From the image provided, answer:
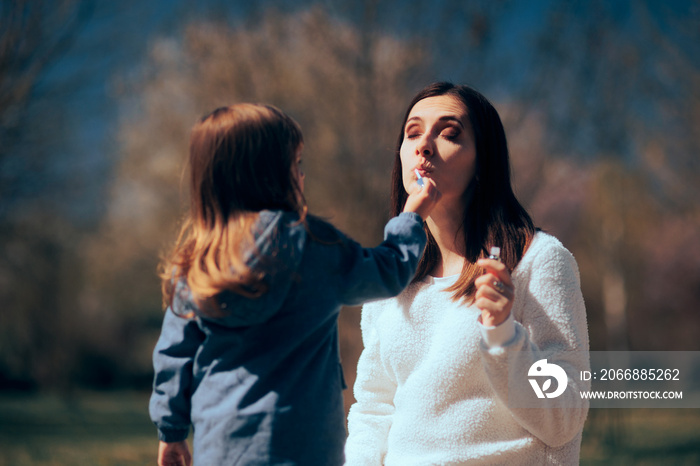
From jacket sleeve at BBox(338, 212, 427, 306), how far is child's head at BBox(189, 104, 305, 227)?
0.16 metres

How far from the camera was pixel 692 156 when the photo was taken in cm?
723

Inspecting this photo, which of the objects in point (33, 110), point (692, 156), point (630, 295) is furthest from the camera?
point (630, 295)

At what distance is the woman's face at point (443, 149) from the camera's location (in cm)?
173

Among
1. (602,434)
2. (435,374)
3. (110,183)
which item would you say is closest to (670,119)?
(602,434)

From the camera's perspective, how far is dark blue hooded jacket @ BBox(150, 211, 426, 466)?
1.29 meters

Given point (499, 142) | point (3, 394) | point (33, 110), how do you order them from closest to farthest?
point (499, 142) → point (33, 110) → point (3, 394)

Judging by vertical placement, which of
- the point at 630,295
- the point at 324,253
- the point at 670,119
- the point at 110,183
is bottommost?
the point at 630,295

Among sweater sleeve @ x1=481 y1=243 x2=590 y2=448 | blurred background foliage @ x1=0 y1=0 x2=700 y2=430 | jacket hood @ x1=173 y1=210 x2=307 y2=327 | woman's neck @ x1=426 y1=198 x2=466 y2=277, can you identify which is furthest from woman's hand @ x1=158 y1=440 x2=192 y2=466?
blurred background foliage @ x1=0 y1=0 x2=700 y2=430

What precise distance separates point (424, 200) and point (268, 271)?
1.45 ft

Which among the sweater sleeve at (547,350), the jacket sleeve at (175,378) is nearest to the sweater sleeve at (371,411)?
the sweater sleeve at (547,350)

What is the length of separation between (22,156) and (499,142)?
16.7ft

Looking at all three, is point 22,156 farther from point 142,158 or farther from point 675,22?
point 675,22

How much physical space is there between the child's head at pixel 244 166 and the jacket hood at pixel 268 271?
0.07m

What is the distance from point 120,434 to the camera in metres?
8.27
